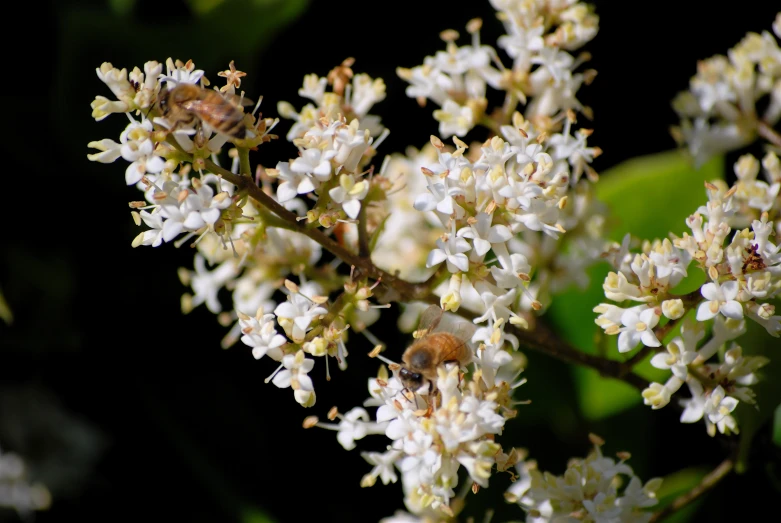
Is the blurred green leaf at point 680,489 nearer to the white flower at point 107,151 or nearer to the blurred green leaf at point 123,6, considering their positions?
the white flower at point 107,151

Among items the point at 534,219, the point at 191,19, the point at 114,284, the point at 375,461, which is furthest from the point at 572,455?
the point at 191,19

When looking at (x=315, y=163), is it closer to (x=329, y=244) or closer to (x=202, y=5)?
(x=329, y=244)

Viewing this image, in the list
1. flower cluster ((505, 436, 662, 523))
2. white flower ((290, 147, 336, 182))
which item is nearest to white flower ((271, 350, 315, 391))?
white flower ((290, 147, 336, 182))

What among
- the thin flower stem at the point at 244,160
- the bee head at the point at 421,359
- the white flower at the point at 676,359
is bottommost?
the white flower at the point at 676,359

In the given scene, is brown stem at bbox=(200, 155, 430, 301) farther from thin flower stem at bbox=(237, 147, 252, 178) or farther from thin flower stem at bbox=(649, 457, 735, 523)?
thin flower stem at bbox=(649, 457, 735, 523)

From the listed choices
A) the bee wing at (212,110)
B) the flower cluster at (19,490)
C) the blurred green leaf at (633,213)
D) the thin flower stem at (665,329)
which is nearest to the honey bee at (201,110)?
the bee wing at (212,110)

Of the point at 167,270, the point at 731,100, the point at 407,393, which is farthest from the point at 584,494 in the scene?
the point at 167,270
